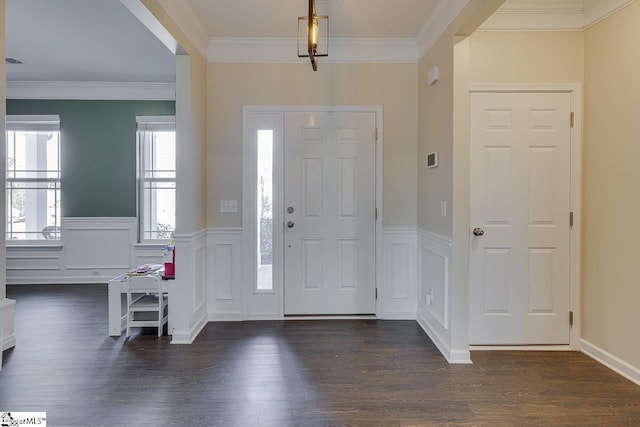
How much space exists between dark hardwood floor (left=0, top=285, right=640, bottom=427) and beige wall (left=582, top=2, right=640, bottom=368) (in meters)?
0.35

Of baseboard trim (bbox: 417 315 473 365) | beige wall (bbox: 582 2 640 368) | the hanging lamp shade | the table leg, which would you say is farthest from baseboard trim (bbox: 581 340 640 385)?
the table leg

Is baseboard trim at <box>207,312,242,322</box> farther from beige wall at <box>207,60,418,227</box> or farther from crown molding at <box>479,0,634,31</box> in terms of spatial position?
crown molding at <box>479,0,634,31</box>

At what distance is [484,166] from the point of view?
2855 millimetres

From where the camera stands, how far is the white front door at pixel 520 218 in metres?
2.84

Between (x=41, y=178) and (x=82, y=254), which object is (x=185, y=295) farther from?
(x=41, y=178)

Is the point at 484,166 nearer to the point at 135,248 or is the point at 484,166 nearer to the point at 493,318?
the point at 493,318

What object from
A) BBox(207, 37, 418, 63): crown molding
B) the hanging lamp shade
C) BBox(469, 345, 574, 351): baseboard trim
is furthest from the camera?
BBox(207, 37, 418, 63): crown molding

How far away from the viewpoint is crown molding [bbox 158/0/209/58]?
265cm

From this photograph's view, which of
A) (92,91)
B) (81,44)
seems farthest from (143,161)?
(81,44)

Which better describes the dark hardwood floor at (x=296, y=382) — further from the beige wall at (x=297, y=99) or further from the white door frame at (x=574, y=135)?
the beige wall at (x=297, y=99)

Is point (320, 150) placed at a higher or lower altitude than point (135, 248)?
higher

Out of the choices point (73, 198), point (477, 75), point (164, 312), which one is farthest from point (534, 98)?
point (73, 198)

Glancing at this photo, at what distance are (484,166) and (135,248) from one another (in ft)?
14.6

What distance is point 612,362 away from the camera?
2.58m
